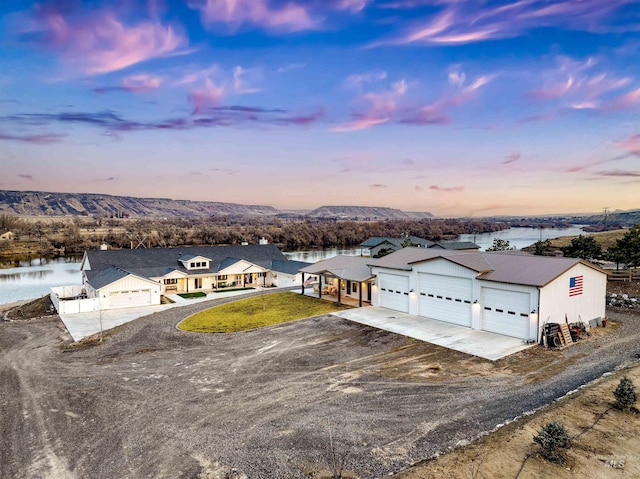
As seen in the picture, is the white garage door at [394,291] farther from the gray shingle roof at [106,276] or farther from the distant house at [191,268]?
the gray shingle roof at [106,276]

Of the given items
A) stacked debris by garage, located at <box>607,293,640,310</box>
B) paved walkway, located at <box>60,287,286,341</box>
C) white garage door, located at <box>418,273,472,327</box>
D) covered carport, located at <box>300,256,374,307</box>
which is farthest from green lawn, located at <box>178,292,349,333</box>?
stacked debris by garage, located at <box>607,293,640,310</box>

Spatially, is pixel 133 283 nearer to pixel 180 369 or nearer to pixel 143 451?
pixel 180 369

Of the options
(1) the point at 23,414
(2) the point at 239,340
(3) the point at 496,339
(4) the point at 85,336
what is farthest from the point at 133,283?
(3) the point at 496,339

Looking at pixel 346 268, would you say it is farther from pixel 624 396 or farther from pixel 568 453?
pixel 568 453

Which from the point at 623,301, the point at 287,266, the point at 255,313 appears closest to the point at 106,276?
the point at 255,313

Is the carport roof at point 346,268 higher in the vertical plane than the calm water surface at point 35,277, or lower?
higher

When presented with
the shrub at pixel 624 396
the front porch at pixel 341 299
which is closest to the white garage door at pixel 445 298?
the front porch at pixel 341 299
